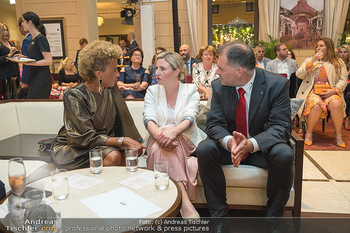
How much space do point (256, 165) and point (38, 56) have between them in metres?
2.89

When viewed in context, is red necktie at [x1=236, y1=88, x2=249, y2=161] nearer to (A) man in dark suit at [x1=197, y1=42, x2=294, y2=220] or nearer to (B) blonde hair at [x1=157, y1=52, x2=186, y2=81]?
(A) man in dark suit at [x1=197, y1=42, x2=294, y2=220]

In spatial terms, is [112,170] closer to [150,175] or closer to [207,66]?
[150,175]

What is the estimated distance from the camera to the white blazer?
2.47 meters

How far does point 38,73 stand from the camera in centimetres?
373

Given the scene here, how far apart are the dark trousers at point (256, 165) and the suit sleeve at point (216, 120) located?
0.08 metres

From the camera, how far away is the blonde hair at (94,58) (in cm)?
232

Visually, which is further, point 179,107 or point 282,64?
point 282,64

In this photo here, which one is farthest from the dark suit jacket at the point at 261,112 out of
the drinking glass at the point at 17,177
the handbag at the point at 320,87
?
the handbag at the point at 320,87

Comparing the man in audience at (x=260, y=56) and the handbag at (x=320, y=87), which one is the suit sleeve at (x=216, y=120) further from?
the man in audience at (x=260, y=56)

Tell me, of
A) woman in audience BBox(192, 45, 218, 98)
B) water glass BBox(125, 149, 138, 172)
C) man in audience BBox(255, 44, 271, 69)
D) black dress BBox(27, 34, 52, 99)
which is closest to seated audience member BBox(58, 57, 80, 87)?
black dress BBox(27, 34, 52, 99)

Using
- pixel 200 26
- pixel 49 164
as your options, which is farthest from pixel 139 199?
pixel 200 26

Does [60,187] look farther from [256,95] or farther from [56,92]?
[56,92]

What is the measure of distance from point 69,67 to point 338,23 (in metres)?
6.42

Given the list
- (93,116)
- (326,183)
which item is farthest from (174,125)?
(326,183)
